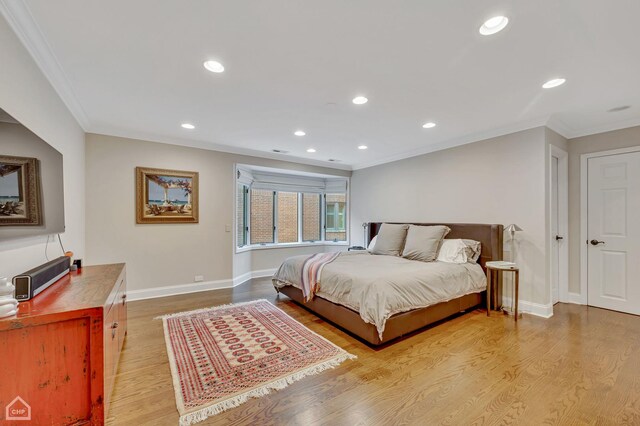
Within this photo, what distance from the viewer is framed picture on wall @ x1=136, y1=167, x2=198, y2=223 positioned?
389 centimetres

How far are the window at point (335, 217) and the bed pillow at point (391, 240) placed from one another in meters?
2.24

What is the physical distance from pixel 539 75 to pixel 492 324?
2.59 metres

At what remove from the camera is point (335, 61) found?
206 centimetres

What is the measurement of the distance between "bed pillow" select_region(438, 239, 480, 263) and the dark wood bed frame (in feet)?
0.37

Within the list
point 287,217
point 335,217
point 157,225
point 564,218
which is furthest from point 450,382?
point 335,217

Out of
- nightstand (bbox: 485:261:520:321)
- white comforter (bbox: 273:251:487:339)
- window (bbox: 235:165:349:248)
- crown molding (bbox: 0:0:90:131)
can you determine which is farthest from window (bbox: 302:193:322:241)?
crown molding (bbox: 0:0:90:131)

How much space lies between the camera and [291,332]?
2822 millimetres

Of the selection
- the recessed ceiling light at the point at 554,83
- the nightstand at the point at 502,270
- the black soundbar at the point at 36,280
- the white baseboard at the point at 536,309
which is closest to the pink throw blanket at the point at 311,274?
the nightstand at the point at 502,270

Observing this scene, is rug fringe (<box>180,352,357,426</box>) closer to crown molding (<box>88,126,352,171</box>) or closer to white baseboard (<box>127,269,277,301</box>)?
white baseboard (<box>127,269,277,301</box>)

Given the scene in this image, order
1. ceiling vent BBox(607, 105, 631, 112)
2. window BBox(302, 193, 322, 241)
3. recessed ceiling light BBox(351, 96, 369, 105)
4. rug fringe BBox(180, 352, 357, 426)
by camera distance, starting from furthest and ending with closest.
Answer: window BBox(302, 193, 322, 241) → ceiling vent BBox(607, 105, 631, 112) → recessed ceiling light BBox(351, 96, 369, 105) → rug fringe BBox(180, 352, 357, 426)

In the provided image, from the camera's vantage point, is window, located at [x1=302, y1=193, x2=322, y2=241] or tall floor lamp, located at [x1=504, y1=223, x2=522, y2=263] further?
window, located at [x1=302, y1=193, x2=322, y2=241]

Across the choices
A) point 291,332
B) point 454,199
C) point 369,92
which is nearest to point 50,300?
point 291,332

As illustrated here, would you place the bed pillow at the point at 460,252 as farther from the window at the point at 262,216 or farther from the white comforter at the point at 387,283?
the window at the point at 262,216

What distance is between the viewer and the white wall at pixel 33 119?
1563 mm
